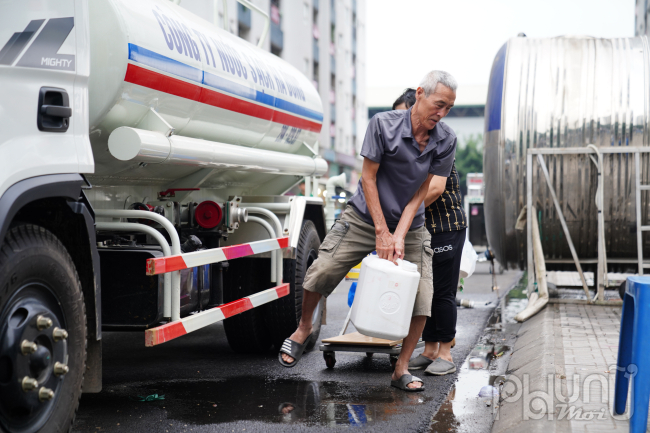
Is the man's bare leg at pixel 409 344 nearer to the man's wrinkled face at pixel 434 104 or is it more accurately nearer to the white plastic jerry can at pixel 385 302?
the white plastic jerry can at pixel 385 302

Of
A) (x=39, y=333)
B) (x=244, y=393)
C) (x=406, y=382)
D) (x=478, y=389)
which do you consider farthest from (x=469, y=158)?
(x=39, y=333)

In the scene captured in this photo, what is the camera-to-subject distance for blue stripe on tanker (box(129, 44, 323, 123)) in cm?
411

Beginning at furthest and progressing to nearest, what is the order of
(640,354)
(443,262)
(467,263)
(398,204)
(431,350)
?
(467,263), (431,350), (443,262), (398,204), (640,354)

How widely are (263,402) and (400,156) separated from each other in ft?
5.59

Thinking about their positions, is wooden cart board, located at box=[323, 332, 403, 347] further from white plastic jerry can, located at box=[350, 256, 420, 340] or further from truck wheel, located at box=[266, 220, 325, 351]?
white plastic jerry can, located at box=[350, 256, 420, 340]

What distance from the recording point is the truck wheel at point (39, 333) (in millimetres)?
2779

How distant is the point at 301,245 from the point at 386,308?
1.88 m

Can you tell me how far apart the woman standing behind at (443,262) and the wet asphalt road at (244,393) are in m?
0.29

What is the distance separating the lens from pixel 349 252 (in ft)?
16.2

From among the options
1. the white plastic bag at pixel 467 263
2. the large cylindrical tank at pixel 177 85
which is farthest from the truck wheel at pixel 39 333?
the white plastic bag at pixel 467 263

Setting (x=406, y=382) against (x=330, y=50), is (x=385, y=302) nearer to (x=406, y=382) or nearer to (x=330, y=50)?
(x=406, y=382)

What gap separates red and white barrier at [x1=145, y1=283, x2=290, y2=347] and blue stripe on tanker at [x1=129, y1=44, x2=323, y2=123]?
1421 mm

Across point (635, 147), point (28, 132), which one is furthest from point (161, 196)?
point (635, 147)

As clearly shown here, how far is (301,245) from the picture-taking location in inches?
247
